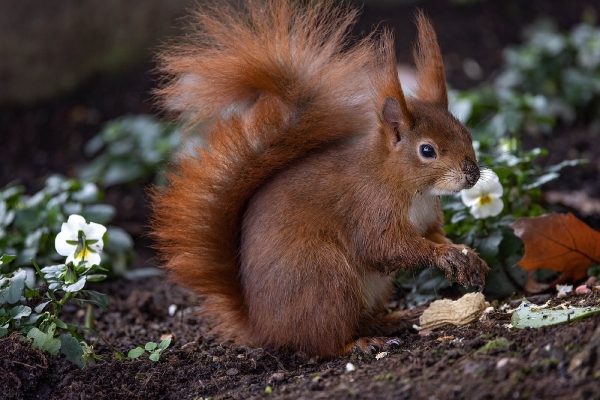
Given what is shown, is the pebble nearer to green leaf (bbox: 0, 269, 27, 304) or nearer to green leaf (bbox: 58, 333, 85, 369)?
green leaf (bbox: 58, 333, 85, 369)

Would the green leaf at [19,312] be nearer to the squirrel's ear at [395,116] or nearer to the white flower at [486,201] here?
the squirrel's ear at [395,116]

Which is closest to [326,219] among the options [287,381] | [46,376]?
[287,381]

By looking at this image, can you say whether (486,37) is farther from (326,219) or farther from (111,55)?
(326,219)

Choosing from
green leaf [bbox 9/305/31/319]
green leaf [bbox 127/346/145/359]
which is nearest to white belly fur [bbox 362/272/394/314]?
green leaf [bbox 127/346/145/359]

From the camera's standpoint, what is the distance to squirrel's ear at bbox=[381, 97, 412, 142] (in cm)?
237

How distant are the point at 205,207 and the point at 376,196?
550 mm

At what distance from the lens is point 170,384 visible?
2.31 metres

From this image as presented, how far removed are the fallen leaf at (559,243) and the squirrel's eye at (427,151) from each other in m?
0.45

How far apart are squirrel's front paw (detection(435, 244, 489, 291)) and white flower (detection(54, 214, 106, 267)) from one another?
1081 millimetres

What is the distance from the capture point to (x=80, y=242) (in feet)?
8.01

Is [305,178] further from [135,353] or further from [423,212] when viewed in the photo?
[135,353]

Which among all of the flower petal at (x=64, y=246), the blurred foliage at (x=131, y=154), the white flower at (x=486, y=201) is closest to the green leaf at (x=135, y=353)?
the flower petal at (x=64, y=246)

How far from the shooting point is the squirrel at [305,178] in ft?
7.72

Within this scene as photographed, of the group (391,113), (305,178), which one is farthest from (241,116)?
(391,113)
